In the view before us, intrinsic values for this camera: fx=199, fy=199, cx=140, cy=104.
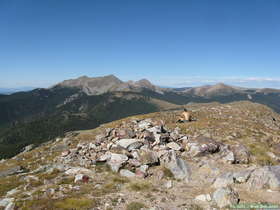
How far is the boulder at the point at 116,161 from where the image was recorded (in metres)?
24.1

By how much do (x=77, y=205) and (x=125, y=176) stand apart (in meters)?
7.38

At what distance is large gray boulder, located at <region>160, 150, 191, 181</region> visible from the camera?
22.0 meters

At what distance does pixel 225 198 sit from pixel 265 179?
6099mm

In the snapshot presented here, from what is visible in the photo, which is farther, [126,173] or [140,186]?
[126,173]

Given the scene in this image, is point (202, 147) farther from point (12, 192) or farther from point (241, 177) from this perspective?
point (12, 192)

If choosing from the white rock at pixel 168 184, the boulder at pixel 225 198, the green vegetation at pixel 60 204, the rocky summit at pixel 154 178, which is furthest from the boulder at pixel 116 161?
the boulder at pixel 225 198

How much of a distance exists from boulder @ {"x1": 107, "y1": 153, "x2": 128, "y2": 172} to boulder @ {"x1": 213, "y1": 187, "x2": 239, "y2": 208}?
11643 millimetres

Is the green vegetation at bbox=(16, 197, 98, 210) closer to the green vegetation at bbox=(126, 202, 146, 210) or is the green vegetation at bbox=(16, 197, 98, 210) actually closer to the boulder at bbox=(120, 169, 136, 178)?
the green vegetation at bbox=(126, 202, 146, 210)

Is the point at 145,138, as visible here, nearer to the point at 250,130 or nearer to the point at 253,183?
the point at 253,183

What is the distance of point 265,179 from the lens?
18.9 metres

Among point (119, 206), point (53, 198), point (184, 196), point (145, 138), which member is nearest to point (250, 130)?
point (145, 138)

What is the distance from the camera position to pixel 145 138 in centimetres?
3119

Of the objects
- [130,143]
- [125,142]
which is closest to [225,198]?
[130,143]

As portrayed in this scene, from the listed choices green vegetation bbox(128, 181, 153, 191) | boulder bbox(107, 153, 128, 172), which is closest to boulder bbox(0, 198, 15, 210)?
green vegetation bbox(128, 181, 153, 191)
